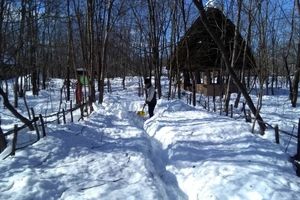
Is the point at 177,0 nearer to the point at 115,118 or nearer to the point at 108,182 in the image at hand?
the point at 115,118

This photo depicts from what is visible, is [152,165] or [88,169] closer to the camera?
[88,169]

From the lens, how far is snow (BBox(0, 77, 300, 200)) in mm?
6211

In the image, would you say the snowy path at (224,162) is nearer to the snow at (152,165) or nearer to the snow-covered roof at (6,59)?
the snow at (152,165)

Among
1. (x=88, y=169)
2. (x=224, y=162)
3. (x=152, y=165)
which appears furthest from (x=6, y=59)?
(x=224, y=162)

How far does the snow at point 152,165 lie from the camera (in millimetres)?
6211

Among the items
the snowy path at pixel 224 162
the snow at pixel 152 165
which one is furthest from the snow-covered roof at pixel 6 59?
the snowy path at pixel 224 162

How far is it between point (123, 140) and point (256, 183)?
205 inches

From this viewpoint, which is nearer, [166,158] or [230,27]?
[166,158]

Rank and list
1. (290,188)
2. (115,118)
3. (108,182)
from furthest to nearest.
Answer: (115,118), (108,182), (290,188)

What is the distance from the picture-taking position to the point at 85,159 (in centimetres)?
853

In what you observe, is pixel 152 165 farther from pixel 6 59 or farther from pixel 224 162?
pixel 6 59

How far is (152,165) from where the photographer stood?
8.34 meters

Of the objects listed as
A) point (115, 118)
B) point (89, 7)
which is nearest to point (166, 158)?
point (115, 118)

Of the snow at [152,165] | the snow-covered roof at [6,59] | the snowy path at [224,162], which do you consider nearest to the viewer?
the snowy path at [224,162]
